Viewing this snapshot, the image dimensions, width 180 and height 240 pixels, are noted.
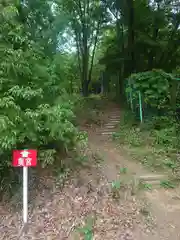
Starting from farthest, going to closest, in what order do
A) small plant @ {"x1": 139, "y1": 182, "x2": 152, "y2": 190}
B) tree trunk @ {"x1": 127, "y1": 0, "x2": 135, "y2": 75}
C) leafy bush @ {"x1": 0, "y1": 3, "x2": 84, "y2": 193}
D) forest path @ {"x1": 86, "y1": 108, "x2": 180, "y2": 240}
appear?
tree trunk @ {"x1": 127, "y1": 0, "x2": 135, "y2": 75}, small plant @ {"x1": 139, "y1": 182, "x2": 152, "y2": 190}, forest path @ {"x1": 86, "y1": 108, "x2": 180, "y2": 240}, leafy bush @ {"x1": 0, "y1": 3, "x2": 84, "y2": 193}

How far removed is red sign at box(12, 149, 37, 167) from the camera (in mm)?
3199

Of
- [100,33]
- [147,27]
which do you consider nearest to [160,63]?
[147,27]

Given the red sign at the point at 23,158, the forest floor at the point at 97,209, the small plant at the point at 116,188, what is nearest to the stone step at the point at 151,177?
the forest floor at the point at 97,209

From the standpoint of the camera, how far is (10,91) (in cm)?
324

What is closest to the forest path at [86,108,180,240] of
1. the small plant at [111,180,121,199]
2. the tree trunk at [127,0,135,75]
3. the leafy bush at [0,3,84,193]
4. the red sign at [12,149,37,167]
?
the small plant at [111,180,121,199]

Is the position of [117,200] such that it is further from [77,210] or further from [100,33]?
[100,33]

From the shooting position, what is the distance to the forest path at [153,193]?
3.40 meters

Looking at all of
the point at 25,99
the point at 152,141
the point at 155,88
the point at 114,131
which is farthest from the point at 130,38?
the point at 25,99

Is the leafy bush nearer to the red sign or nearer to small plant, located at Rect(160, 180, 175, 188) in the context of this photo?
the red sign

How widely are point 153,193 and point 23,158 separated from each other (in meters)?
2.47

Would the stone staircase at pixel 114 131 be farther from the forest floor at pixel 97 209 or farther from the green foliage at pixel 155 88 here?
the green foliage at pixel 155 88

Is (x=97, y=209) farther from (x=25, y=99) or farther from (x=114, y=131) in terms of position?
(x=114, y=131)

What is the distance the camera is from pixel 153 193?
166 inches

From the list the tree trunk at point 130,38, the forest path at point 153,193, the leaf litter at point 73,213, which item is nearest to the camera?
the leaf litter at point 73,213
